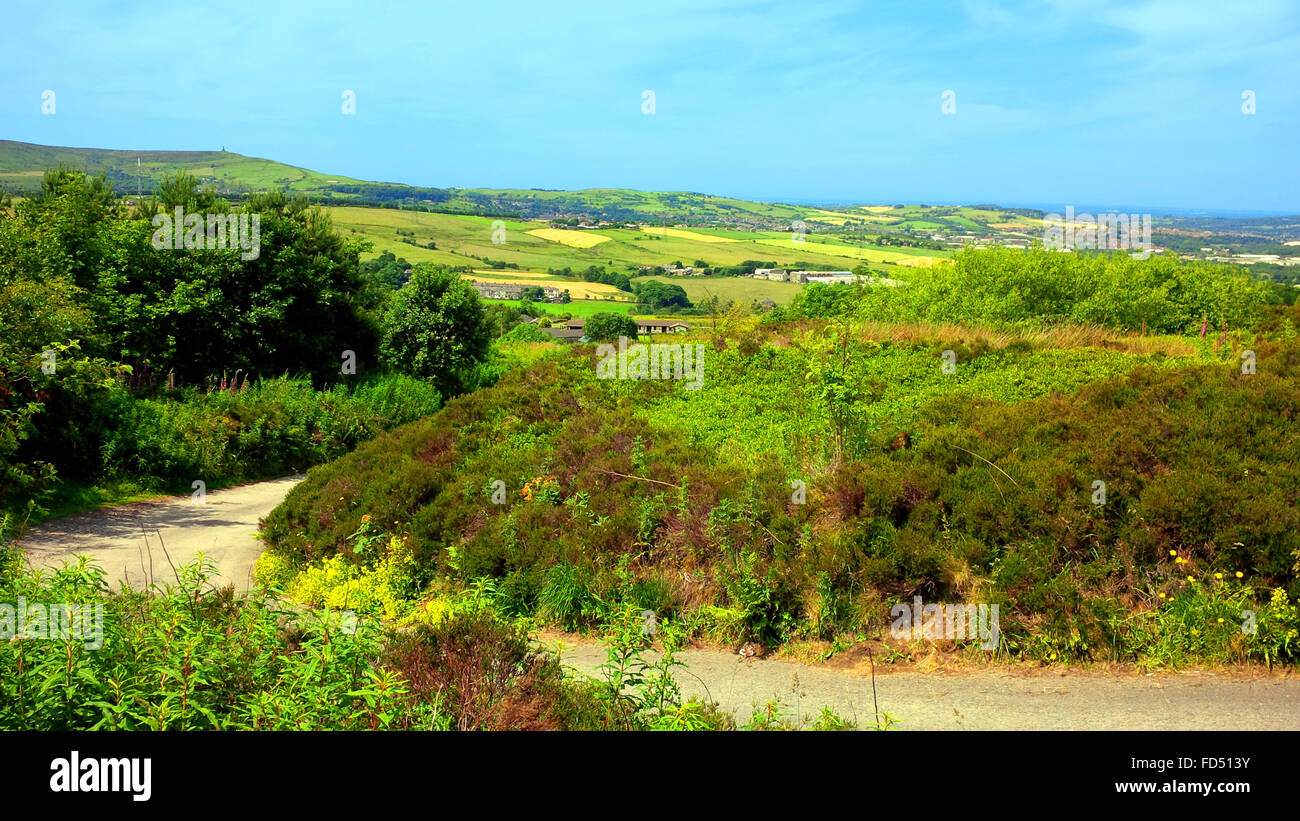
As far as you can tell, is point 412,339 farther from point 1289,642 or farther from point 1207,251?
point 1207,251

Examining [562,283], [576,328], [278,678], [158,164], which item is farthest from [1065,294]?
[158,164]

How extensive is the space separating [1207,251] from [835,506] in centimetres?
3643

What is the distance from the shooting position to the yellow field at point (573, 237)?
85.9 meters

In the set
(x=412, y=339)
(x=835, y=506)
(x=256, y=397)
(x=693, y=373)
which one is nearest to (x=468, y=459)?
(x=693, y=373)

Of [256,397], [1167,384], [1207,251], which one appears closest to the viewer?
[1167,384]

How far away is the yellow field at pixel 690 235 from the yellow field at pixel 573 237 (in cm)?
721

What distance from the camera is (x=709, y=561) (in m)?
8.62

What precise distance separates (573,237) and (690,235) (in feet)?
43.6

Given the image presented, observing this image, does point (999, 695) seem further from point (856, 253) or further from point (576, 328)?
point (856, 253)

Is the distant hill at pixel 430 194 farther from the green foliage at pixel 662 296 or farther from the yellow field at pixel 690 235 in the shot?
the green foliage at pixel 662 296

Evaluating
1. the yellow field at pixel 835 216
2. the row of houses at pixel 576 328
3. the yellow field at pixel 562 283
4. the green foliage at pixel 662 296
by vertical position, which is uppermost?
the yellow field at pixel 835 216

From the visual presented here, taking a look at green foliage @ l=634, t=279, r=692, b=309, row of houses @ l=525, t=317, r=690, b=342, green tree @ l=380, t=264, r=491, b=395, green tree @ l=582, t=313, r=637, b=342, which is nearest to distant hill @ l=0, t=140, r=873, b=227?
green foliage @ l=634, t=279, r=692, b=309

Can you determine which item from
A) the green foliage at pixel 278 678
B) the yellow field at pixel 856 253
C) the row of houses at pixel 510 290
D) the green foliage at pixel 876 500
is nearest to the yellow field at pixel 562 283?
the row of houses at pixel 510 290

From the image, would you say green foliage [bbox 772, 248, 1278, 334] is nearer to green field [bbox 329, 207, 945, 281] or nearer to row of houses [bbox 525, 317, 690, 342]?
row of houses [bbox 525, 317, 690, 342]
